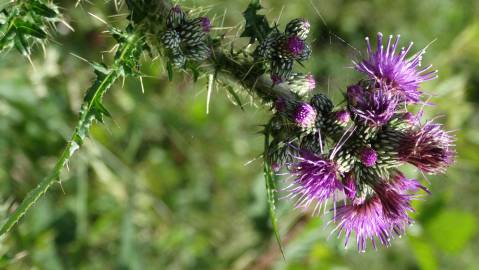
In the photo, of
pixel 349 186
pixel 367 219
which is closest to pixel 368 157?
pixel 349 186

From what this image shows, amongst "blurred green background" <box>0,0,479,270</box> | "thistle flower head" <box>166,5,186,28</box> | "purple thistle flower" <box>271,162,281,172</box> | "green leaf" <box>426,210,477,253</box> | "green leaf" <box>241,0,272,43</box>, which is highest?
"thistle flower head" <box>166,5,186,28</box>

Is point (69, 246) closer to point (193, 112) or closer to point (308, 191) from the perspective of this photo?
point (193, 112)

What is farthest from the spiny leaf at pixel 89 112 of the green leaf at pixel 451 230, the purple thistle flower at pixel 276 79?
the green leaf at pixel 451 230

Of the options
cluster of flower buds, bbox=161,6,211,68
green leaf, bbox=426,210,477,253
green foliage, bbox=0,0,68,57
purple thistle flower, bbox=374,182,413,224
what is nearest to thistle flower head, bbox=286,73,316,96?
cluster of flower buds, bbox=161,6,211,68

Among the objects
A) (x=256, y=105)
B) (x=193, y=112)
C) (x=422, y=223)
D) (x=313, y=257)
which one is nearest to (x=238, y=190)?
(x=193, y=112)

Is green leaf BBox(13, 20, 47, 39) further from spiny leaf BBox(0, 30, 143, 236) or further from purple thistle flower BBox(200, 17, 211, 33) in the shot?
purple thistle flower BBox(200, 17, 211, 33)

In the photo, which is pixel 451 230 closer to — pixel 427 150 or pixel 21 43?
pixel 427 150
